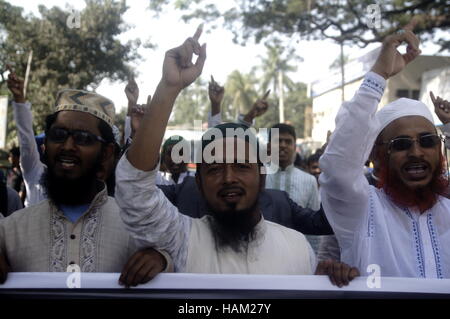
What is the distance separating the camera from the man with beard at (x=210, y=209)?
154 centimetres

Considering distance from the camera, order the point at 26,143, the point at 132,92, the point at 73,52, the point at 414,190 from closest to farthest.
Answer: the point at 414,190, the point at 26,143, the point at 132,92, the point at 73,52

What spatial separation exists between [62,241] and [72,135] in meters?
0.42

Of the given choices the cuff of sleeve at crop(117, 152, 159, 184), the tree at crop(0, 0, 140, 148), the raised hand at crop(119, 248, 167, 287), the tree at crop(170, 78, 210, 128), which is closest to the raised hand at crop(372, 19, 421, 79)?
the cuff of sleeve at crop(117, 152, 159, 184)

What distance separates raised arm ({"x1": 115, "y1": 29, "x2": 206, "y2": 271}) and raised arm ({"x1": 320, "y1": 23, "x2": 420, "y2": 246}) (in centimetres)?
57

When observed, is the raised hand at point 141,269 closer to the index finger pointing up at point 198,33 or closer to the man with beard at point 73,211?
the man with beard at point 73,211

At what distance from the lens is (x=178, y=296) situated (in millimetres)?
1545

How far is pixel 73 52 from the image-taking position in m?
21.4

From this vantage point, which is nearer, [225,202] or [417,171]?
[225,202]

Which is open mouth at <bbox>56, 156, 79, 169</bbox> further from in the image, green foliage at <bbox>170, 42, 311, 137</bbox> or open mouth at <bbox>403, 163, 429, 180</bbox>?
green foliage at <bbox>170, 42, 311, 137</bbox>

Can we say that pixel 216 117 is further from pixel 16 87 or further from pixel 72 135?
pixel 72 135

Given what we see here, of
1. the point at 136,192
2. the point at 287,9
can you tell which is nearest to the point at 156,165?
the point at 136,192

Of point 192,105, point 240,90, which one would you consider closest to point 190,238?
point 240,90

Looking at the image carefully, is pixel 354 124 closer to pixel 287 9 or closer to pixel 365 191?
pixel 365 191
